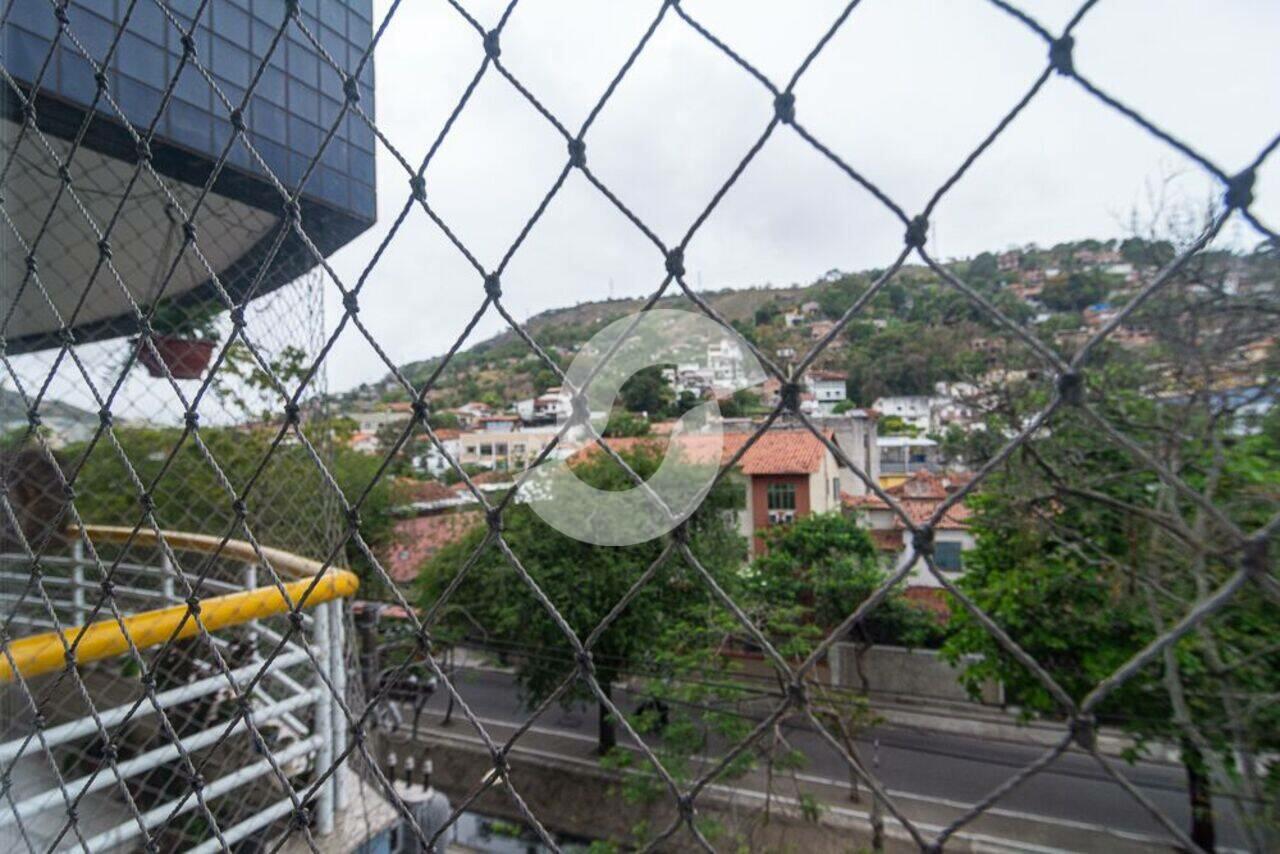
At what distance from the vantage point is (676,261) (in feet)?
1.77

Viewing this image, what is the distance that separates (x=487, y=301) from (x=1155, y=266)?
2102mm

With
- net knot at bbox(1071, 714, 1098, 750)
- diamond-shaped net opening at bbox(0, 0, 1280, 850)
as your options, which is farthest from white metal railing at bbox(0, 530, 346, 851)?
net knot at bbox(1071, 714, 1098, 750)

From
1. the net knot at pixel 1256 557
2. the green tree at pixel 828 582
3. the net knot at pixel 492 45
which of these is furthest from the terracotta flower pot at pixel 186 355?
the green tree at pixel 828 582

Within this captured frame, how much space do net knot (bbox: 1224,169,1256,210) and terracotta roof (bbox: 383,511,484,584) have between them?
6.34 m

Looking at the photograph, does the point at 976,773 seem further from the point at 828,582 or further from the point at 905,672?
the point at 828,582

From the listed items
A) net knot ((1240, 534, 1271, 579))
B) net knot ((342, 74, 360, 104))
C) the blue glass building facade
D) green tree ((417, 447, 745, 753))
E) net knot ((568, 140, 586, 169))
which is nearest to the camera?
net knot ((1240, 534, 1271, 579))

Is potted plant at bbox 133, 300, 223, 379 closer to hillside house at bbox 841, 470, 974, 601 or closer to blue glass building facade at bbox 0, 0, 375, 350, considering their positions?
blue glass building facade at bbox 0, 0, 375, 350

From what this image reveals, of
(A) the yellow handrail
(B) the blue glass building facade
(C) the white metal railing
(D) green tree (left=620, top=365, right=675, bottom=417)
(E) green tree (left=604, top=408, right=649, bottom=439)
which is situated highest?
(B) the blue glass building facade

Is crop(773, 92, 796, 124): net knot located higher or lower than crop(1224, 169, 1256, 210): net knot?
higher

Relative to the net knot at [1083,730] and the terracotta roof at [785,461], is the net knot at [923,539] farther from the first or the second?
the terracotta roof at [785,461]

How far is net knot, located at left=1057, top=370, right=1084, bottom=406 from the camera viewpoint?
1.32ft

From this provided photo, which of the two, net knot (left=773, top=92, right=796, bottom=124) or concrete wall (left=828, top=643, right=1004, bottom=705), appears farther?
concrete wall (left=828, top=643, right=1004, bottom=705)

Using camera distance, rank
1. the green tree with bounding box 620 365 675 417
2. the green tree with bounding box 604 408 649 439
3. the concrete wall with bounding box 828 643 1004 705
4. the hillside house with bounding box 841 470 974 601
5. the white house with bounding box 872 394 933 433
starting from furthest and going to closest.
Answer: the concrete wall with bounding box 828 643 1004 705, the white house with bounding box 872 394 933 433, the hillside house with bounding box 841 470 974 601, the green tree with bounding box 604 408 649 439, the green tree with bounding box 620 365 675 417

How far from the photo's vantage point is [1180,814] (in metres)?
4.27
